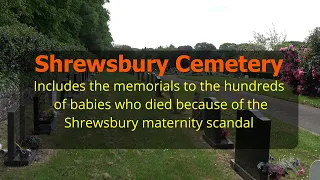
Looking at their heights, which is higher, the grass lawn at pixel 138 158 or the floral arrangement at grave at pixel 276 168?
the floral arrangement at grave at pixel 276 168

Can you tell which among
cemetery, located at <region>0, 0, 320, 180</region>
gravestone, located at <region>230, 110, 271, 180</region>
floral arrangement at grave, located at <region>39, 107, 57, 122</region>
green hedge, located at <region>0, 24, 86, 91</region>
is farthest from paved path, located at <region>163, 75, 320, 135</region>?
green hedge, located at <region>0, 24, 86, 91</region>

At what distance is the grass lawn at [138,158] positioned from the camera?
6.02 meters

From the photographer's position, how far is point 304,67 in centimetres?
1908

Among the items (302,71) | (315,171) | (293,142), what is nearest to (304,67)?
(302,71)

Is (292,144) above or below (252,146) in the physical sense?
below

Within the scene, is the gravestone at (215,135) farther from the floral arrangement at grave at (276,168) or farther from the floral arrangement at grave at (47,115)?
the floral arrangement at grave at (47,115)

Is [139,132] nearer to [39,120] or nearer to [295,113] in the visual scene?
[39,120]

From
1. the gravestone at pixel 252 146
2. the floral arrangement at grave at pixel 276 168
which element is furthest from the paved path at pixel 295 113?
the floral arrangement at grave at pixel 276 168

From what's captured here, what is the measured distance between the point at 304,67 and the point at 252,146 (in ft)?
48.4

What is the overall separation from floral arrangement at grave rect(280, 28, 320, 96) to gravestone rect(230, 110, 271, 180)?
12.6 m

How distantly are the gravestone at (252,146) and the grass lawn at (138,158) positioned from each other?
0.91 ft

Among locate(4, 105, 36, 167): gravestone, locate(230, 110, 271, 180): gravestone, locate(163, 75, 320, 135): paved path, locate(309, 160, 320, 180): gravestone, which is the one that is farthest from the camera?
locate(163, 75, 320, 135): paved path

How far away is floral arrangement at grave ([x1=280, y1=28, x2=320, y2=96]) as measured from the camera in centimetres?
1800

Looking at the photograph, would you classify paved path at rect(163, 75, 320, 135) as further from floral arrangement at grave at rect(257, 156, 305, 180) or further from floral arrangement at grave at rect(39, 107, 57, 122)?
floral arrangement at grave at rect(39, 107, 57, 122)
